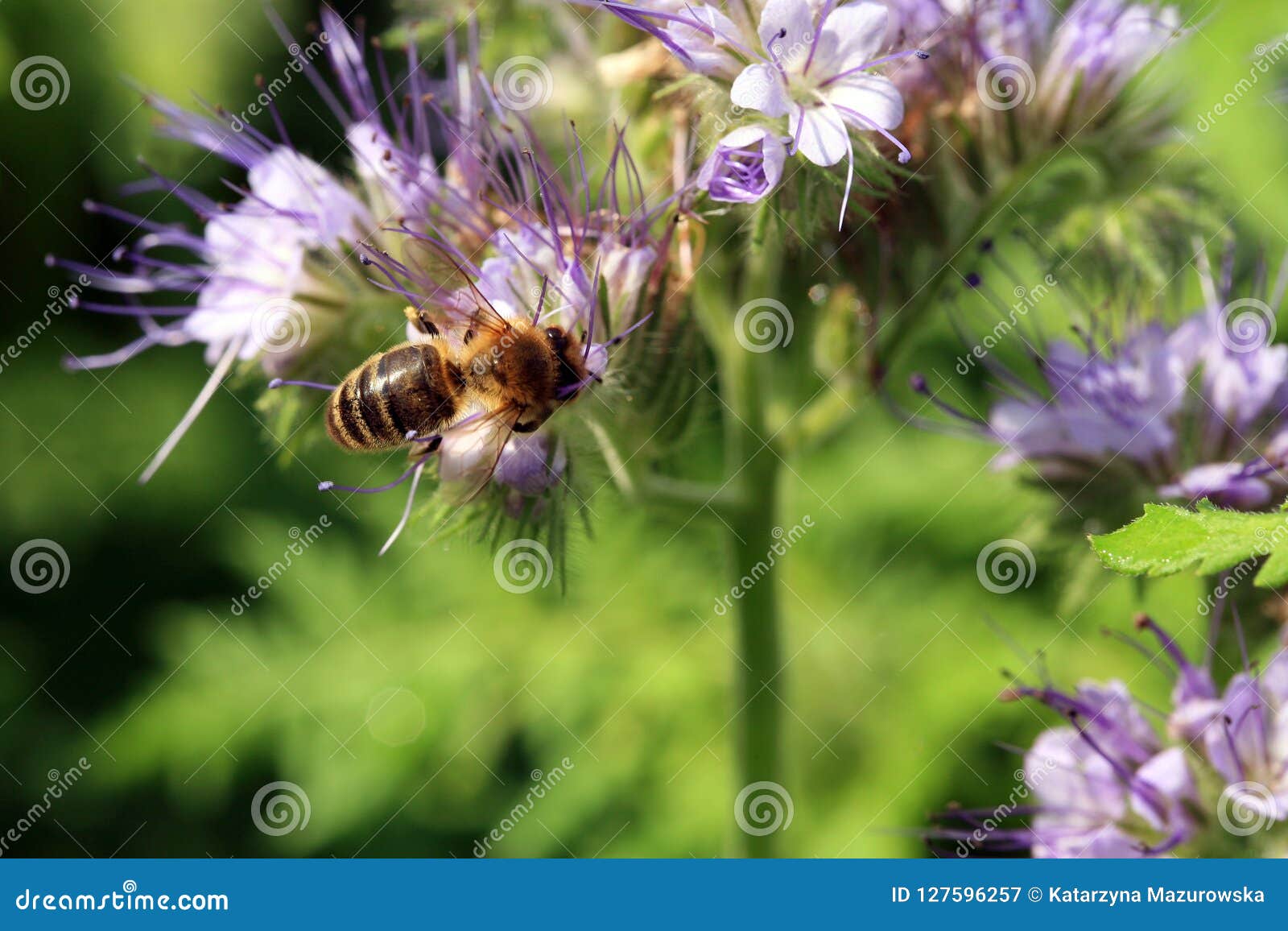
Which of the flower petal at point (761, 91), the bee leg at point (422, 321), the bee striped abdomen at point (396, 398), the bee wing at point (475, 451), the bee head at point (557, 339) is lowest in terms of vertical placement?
the bee wing at point (475, 451)

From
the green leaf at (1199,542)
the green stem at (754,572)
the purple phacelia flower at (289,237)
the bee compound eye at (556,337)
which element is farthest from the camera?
the green stem at (754,572)

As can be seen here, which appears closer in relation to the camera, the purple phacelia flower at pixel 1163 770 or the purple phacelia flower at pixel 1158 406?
the purple phacelia flower at pixel 1163 770

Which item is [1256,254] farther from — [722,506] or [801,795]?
[801,795]

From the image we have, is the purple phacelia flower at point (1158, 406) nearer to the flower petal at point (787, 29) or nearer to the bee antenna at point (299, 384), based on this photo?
the flower petal at point (787, 29)

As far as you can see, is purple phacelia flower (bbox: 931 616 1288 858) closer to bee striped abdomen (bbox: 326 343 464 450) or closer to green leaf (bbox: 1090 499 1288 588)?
green leaf (bbox: 1090 499 1288 588)

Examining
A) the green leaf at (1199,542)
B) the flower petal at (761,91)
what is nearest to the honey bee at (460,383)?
the flower petal at (761,91)
